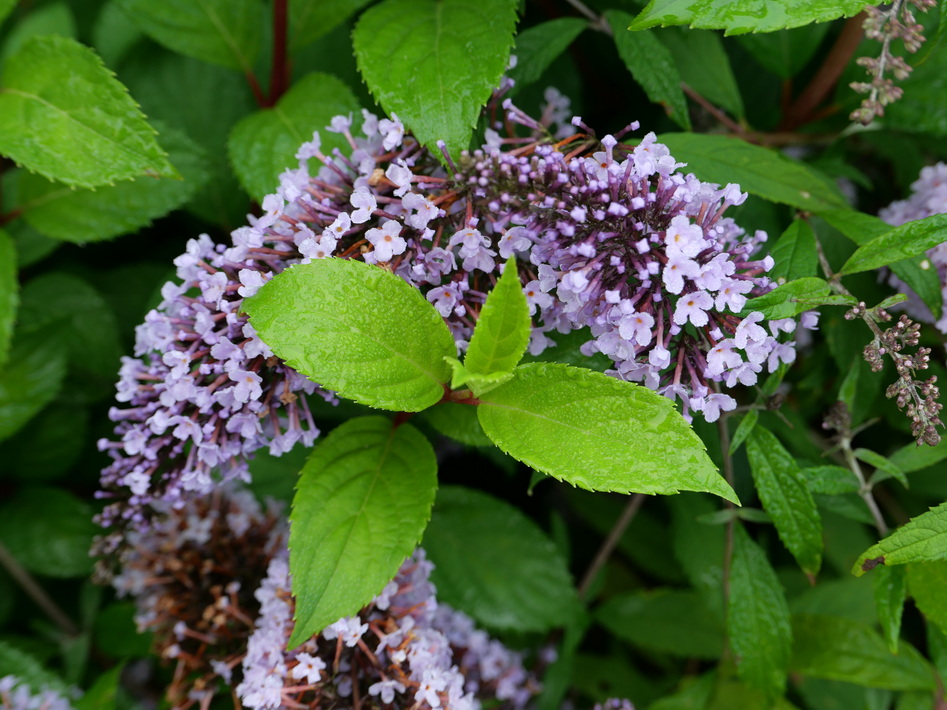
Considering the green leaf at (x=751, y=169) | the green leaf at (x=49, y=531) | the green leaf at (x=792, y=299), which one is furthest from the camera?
the green leaf at (x=49, y=531)

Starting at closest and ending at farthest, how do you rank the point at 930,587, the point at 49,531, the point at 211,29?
the point at 930,587 → the point at 211,29 → the point at 49,531

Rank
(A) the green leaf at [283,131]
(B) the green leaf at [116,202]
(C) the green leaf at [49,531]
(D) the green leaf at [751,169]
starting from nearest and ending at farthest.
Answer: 1. (D) the green leaf at [751,169]
2. (A) the green leaf at [283,131]
3. (B) the green leaf at [116,202]
4. (C) the green leaf at [49,531]

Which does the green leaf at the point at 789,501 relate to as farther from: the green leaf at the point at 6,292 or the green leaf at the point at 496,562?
the green leaf at the point at 6,292

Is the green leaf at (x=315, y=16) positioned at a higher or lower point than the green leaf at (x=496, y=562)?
higher

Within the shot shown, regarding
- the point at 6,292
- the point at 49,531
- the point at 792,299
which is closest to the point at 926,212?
the point at 792,299

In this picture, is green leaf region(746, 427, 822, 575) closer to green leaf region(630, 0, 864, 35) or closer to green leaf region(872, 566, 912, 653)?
green leaf region(872, 566, 912, 653)

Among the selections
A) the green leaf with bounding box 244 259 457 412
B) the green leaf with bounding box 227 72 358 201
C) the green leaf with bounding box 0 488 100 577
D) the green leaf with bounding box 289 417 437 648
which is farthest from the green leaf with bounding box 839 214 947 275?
the green leaf with bounding box 0 488 100 577

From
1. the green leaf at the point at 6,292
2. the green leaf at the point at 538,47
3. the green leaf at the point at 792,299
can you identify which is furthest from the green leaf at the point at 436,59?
the green leaf at the point at 6,292

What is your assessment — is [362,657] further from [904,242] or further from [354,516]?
[904,242]
